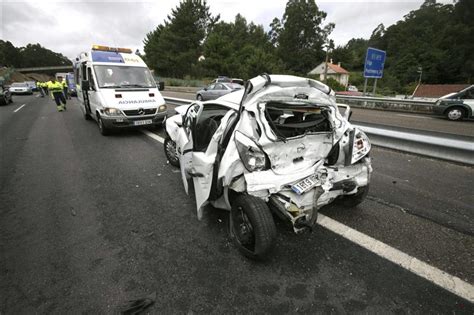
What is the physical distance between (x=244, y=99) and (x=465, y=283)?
8.28ft

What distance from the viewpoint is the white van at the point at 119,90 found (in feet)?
21.1

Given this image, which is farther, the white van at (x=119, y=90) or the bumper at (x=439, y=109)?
the bumper at (x=439, y=109)

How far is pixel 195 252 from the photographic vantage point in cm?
239

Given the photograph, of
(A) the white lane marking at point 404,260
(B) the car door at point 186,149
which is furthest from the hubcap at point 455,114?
(B) the car door at point 186,149

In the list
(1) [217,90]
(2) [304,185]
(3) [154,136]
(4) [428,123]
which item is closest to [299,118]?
(2) [304,185]

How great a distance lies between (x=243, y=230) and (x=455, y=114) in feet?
44.1

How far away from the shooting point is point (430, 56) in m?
59.9

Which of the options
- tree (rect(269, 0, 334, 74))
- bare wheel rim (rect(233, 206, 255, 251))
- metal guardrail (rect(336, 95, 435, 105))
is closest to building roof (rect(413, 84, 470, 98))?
tree (rect(269, 0, 334, 74))

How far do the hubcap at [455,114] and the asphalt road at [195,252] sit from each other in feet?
30.7

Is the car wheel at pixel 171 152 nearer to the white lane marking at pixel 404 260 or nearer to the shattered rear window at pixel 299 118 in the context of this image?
the shattered rear window at pixel 299 118

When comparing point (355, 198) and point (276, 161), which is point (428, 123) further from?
point (276, 161)

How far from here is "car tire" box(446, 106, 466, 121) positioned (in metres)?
10.8

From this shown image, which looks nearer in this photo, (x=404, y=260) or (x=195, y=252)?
(x=404, y=260)

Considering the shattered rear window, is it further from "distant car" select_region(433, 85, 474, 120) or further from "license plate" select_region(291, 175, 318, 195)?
"distant car" select_region(433, 85, 474, 120)
